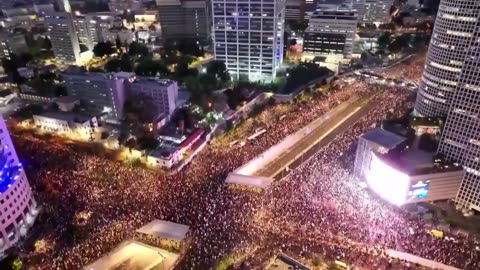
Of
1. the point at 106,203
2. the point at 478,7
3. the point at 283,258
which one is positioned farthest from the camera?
the point at 478,7

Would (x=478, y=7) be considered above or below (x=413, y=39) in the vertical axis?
above

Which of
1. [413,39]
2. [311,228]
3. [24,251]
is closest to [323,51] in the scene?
[413,39]

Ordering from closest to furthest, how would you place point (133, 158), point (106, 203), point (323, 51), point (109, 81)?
point (106, 203) < point (133, 158) < point (109, 81) < point (323, 51)

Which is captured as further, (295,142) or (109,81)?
(109,81)

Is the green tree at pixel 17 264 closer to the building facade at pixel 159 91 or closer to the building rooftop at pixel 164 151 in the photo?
the building rooftop at pixel 164 151

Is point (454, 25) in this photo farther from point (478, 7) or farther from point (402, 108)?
A: point (402, 108)

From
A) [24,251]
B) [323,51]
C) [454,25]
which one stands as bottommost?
[24,251]

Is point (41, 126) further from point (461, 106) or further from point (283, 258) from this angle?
point (461, 106)
